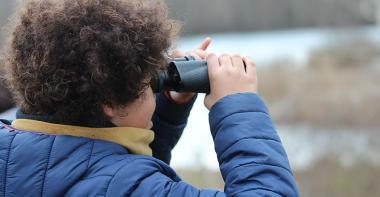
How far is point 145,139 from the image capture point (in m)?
0.99

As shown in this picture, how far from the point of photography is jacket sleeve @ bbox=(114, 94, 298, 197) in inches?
34.7

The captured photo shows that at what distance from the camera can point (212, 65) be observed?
1.00 m

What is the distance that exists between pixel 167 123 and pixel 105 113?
29cm

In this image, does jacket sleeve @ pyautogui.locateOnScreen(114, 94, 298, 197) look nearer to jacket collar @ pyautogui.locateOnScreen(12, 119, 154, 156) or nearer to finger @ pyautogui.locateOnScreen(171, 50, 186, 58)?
jacket collar @ pyautogui.locateOnScreen(12, 119, 154, 156)

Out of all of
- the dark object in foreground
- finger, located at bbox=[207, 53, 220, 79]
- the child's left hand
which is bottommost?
the dark object in foreground

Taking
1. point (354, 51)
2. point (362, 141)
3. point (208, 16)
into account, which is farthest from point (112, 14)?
point (208, 16)

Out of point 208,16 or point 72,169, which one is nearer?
point 72,169

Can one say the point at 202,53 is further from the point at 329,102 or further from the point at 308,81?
the point at 308,81

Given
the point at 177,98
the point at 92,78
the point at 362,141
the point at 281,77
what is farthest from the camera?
the point at 281,77

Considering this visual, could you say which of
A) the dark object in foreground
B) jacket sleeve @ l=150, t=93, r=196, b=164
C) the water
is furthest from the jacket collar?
the water

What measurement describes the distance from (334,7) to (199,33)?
141 inches

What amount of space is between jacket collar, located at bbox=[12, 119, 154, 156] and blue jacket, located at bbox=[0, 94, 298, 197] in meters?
0.01

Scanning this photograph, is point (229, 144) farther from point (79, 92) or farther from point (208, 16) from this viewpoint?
point (208, 16)

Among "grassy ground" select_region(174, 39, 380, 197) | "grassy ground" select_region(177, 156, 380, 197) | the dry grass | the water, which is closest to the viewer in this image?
"grassy ground" select_region(177, 156, 380, 197)
